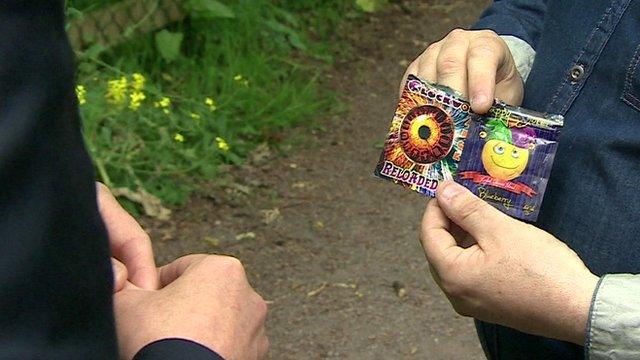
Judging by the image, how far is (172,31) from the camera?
14.8 ft

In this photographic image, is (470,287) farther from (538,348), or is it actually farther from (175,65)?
(175,65)

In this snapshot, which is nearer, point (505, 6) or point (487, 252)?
point (487, 252)

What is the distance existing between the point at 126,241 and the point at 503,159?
1.91 ft

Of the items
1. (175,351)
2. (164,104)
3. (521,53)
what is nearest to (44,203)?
(175,351)

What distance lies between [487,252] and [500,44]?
418 mm

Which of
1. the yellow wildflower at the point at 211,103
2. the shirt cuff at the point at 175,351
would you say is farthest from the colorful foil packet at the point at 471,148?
the yellow wildflower at the point at 211,103

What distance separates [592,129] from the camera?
159 centimetres

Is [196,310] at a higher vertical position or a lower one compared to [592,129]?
lower

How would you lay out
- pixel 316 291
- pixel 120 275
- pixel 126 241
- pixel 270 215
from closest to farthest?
pixel 120 275 < pixel 126 241 < pixel 316 291 < pixel 270 215

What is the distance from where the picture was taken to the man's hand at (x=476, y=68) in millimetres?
1624

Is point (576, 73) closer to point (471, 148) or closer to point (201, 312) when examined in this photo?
point (471, 148)

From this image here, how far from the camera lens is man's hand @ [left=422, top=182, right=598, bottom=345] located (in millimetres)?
1418

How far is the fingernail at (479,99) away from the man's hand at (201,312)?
1.76ft

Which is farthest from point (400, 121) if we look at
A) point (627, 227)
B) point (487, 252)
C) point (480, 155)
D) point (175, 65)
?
point (175, 65)
